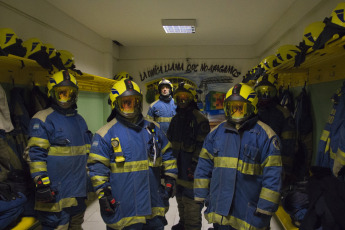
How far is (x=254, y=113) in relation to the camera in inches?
79.7

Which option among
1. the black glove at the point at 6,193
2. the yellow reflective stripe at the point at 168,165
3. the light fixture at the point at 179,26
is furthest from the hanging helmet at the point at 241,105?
the light fixture at the point at 179,26

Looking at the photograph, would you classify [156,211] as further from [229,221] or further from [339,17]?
[339,17]

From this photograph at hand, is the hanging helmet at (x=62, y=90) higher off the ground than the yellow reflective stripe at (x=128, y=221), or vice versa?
the hanging helmet at (x=62, y=90)

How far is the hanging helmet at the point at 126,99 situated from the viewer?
6.73ft

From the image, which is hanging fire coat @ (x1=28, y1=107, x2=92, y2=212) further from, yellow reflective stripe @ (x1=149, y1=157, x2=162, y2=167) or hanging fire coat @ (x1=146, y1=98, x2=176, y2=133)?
hanging fire coat @ (x1=146, y1=98, x2=176, y2=133)

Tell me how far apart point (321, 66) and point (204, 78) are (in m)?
4.17

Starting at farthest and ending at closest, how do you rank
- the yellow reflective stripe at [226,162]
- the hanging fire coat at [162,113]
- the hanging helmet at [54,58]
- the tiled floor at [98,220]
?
the hanging fire coat at [162,113], the tiled floor at [98,220], the hanging helmet at [54,58], the yellow reflective stripe at [226,162]

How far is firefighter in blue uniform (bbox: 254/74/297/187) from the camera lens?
9.52ft

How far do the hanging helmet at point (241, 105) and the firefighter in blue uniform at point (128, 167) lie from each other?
0.68 meters

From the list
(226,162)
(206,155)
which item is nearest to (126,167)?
(206,155)

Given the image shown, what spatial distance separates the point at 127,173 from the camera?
1921mm

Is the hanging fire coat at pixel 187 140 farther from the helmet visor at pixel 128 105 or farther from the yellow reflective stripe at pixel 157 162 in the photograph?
the helmet visor at pixel 128 105

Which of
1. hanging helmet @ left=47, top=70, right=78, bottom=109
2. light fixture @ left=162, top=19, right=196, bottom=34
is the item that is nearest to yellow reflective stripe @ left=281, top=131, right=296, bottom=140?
hanging helmet @ left=47, top=70, right=78, bottom=109

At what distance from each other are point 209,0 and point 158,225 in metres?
3.23
